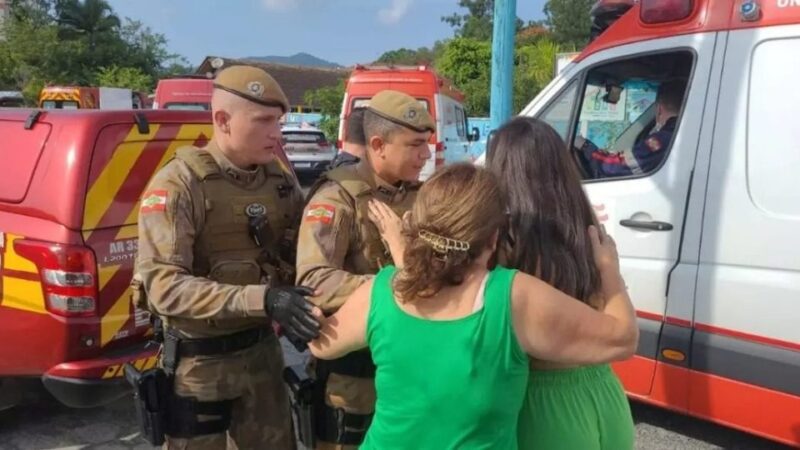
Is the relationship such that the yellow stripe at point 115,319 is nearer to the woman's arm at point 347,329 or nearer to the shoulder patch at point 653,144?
the woman's arm at point 347,329

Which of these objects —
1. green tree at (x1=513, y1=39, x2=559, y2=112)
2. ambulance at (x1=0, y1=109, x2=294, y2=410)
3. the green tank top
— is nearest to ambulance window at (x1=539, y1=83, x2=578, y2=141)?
ambulance at (x1=0, y1=109, x2=294, y2=410)

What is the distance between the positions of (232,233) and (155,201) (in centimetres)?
→ 27

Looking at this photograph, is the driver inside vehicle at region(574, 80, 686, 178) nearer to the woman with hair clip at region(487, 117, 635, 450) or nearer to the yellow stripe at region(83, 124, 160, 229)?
the woman with hair clip at region(487, 117, 635, 450)

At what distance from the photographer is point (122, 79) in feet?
132

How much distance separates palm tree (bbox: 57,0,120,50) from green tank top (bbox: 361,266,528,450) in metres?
50.8

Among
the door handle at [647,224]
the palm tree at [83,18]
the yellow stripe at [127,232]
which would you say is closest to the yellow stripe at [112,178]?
the yellow stripe at [127,232]

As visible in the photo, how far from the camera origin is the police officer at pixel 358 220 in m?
2.17

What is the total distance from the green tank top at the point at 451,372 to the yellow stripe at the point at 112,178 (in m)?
2.25

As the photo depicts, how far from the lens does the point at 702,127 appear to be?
10.6 feet

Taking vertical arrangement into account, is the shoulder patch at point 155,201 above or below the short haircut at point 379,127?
below

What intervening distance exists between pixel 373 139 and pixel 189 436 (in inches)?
44.5

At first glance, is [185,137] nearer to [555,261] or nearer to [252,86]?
[252,86]

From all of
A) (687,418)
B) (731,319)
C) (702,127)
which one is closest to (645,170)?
(702,127)

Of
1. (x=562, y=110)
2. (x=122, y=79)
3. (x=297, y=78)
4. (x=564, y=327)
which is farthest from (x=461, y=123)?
(x=297, y=78)
